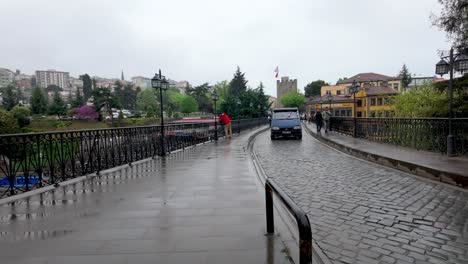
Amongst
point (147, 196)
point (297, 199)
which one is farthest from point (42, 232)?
point (297, 199)

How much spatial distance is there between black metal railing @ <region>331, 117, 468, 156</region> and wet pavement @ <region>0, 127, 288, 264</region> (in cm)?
750

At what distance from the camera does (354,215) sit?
5.05 metres

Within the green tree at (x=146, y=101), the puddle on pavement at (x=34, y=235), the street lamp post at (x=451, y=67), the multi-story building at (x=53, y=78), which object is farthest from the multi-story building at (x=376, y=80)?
the multi-story building at (x=53, y=78)

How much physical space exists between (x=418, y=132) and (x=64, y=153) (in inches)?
501

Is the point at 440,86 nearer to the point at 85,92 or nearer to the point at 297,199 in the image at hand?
the point at 297,199

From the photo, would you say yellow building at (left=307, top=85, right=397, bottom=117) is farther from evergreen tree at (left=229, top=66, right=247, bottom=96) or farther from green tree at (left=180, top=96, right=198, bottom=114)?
green tree at (left=180, top=96, right=198, bottom=114)

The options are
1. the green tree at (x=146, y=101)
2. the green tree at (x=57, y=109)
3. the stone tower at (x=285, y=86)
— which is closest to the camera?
the green tree at (x=57, y=109)

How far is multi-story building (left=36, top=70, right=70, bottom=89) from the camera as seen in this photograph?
561 ft

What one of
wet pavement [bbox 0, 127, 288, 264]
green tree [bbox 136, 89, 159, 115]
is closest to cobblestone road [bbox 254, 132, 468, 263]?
wet pavement [bbox 0, 127, 288, 264]

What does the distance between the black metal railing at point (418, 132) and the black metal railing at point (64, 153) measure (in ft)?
36.0

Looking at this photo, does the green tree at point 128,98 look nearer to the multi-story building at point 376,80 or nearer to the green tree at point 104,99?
the green tree at point 104,99

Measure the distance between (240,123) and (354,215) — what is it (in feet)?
90.7

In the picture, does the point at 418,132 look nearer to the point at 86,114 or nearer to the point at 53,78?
the point at 86,114

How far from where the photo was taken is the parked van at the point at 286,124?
2189 cm
